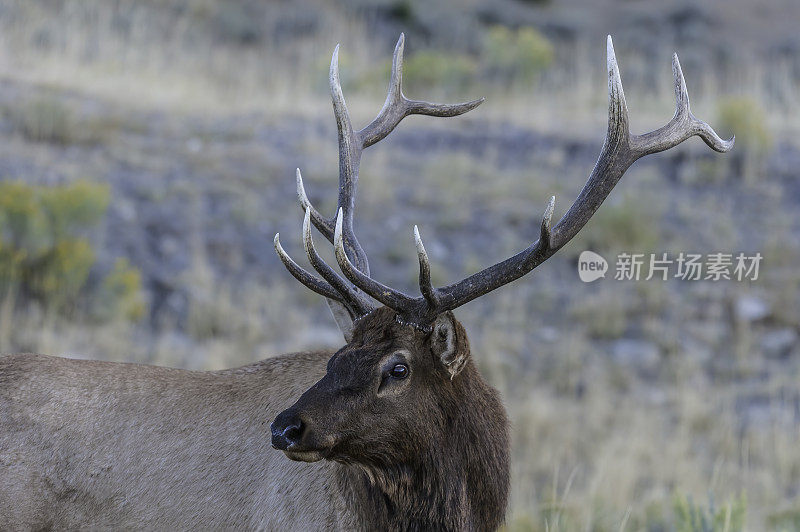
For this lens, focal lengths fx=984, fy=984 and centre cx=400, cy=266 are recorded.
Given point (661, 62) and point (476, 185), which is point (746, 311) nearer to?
point (476, 185)

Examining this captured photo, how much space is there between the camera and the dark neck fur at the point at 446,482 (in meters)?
3.82

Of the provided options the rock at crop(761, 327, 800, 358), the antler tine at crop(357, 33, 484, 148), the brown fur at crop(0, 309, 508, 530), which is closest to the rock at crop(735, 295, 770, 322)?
the rock at crop(761, 327, 800, 358)

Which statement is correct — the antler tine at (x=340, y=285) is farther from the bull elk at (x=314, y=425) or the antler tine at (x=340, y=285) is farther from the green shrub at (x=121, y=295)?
the green shrub at (x=121, y=295)

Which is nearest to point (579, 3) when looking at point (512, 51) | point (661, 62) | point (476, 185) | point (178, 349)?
point (661, 62)

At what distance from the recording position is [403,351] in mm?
3742

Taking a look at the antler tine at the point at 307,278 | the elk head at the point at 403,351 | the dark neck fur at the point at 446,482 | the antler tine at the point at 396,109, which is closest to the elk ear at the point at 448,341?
the elk head at the point at 403,351

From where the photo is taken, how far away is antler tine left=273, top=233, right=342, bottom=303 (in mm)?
3816

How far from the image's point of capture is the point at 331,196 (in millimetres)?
11688

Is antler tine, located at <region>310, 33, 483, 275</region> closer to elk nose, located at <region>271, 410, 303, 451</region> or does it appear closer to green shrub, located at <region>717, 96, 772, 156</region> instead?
elk nose, located at <region>271, 410, 303, 451</region>

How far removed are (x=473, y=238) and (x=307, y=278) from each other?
7696 mm

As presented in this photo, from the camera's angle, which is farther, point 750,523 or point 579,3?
point 579,3

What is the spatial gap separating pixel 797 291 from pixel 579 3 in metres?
24.7

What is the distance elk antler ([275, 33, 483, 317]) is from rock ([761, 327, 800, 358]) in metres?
6.28

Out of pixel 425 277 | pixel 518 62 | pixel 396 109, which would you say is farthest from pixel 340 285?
pixel 518 62
